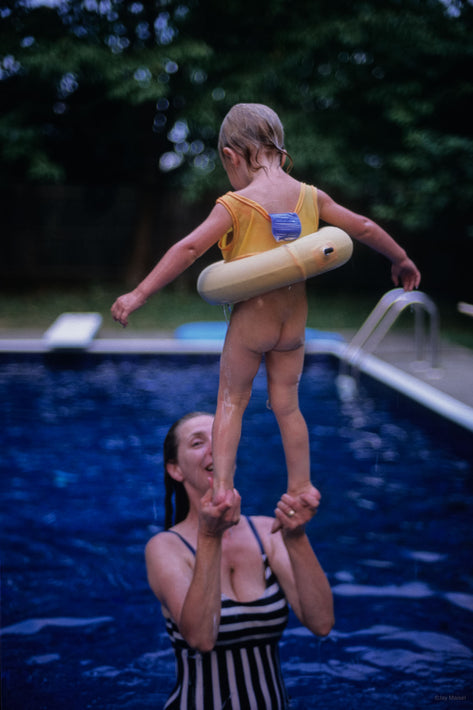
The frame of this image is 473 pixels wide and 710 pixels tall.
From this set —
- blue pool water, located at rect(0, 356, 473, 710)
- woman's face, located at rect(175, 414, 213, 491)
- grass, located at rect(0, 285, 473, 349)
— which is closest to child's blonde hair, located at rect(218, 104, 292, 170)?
woman's face, located at rect(175, 414, 213, 491)

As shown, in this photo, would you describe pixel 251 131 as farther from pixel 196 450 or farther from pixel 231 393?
pixel 196 450

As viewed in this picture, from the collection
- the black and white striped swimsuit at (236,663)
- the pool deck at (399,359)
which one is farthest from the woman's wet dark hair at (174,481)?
the pool deck at (399,359)

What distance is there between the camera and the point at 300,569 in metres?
2.35

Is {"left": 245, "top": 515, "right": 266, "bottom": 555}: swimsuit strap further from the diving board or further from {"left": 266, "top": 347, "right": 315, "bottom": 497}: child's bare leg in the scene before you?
the diving board

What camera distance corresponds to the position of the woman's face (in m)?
2.53

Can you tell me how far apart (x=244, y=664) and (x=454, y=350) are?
5.38 m

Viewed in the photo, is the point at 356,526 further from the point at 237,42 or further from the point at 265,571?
the point at 237,42

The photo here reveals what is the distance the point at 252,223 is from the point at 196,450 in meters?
1.06

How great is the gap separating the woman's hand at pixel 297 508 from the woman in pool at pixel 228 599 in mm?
265

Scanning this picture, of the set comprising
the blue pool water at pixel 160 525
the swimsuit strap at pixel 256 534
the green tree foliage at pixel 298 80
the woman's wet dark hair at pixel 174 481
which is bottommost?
the blue pool water at pixel 160 525

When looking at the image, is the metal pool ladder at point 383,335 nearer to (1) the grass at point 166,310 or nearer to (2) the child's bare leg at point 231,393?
(1) the grass at point 166,310

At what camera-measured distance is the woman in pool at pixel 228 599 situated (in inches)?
94.9

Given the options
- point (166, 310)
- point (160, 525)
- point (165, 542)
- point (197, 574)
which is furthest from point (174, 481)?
point (166, 310)

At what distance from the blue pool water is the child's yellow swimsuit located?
256 centimetres
